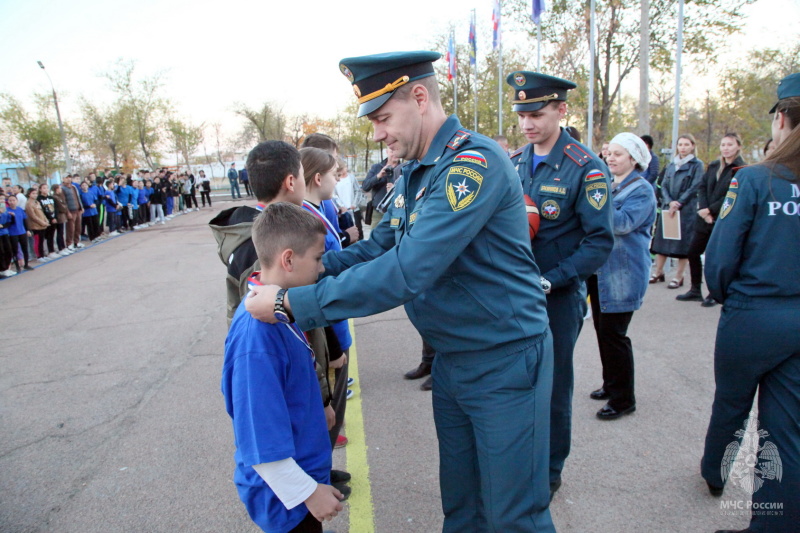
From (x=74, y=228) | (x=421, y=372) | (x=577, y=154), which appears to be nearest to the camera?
(x=577, y=154)

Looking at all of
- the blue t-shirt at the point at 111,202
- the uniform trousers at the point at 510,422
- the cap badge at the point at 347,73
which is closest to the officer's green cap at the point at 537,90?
the cap badge at the point at 347,73

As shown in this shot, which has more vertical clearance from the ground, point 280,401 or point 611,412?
point 280,401

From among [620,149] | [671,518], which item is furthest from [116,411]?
[620,149]

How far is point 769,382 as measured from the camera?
2191 mm

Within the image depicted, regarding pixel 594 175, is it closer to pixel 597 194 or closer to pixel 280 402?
pixel 597 194

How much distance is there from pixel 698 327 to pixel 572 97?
2465 cm

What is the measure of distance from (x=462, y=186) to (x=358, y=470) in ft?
7.25

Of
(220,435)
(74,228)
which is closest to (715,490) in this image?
(220,435)

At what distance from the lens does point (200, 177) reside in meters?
Answer: 28.6

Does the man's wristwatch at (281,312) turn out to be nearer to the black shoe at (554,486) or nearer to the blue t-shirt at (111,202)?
the black shoe at (554,486)

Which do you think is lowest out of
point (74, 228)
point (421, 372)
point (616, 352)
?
point (421, 372)

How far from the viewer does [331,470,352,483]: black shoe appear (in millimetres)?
Answer: 2924

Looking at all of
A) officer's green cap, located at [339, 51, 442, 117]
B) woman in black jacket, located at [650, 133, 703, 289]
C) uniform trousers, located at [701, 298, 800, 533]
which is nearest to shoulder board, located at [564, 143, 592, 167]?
uniform trousers, located at [701, 298, 800, 533]

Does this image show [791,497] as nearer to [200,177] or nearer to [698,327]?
[698,327]
